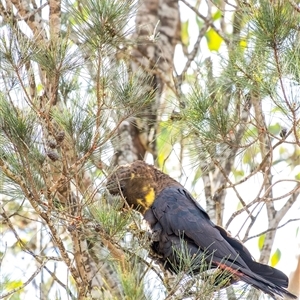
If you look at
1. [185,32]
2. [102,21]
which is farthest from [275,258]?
[102,21]

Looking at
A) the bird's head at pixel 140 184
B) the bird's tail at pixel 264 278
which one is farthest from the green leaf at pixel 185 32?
the bird's tail at pixel 264 278

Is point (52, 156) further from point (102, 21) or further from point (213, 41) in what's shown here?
point (213, 41)

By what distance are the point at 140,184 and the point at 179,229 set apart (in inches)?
10.7

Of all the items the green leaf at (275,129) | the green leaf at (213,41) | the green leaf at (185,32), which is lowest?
the green leaf at (275,129)

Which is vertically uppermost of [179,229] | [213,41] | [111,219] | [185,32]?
[185,32]

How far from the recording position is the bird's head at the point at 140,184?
303cm

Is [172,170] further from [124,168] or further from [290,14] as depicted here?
[290,14]

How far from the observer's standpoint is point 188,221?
2.94 meters

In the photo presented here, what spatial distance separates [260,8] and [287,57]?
190mm

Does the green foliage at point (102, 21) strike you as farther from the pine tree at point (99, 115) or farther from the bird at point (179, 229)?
the bird at point (179, 229)

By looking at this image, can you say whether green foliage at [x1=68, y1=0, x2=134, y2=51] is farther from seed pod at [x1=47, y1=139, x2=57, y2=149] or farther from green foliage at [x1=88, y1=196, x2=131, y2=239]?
green foliage at [x1=88, y1=196, x2=131, y2=239]

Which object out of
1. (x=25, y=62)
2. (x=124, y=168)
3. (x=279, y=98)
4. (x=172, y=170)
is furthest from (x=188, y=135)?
(x=172, y=170)

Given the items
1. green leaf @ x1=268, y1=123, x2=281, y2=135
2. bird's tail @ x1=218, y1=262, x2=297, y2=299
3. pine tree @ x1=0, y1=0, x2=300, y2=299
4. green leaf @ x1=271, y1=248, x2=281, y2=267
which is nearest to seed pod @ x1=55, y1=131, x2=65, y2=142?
pine tree @ x1=0, y1=0, x2=300, y2=299

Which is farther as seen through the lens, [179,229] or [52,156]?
[179,229]
